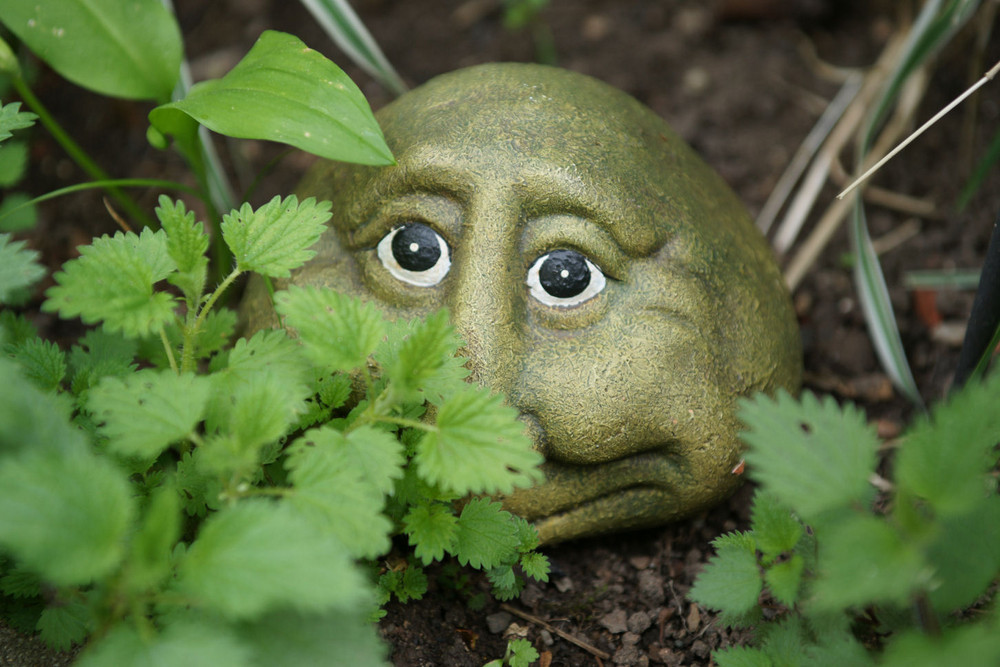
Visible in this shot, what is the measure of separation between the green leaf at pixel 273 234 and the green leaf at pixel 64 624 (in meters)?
0.62

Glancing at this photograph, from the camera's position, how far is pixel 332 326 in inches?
51.1

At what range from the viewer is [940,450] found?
1100 millimetres

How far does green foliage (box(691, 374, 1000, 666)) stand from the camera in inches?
41.9

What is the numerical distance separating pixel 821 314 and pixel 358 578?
180cm

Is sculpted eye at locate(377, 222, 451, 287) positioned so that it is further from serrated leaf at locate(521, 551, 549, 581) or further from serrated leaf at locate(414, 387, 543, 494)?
serrated leaf at locate(521, 551, 549, 581)

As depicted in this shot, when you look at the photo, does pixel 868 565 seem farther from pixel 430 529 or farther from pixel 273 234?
pixel 273 234

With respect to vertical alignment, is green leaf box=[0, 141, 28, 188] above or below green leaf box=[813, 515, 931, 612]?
above

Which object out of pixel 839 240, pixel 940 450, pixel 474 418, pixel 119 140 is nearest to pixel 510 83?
pixel 474 418

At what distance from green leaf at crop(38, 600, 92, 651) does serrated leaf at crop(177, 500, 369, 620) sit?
0.36 meters

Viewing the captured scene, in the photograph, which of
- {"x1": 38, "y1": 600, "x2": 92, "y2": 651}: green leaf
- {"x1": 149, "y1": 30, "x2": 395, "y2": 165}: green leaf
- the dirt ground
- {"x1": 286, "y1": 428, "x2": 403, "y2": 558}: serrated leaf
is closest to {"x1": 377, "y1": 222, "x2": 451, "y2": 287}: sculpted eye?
{"x1": 149, "y1": 30, "x2": 395, "y2": 165}: green leaf

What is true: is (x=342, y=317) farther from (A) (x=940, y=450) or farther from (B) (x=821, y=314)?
A: (B) (x=821, y=314)

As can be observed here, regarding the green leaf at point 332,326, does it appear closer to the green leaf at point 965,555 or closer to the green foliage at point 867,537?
the green foliage at point 867,537

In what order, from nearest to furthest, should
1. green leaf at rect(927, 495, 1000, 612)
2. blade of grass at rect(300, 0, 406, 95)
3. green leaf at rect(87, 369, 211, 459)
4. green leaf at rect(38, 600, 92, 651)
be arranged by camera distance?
green leaf at rect(927, 495, 1000, 612), green leaf at rect(87, 369, 211, 459), green leaf at rect(38, 600, 92, 651), blade of grass at rect(300, 0, 406, 95)

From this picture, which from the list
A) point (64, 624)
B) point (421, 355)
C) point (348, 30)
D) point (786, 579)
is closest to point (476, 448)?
point (421, 355)
